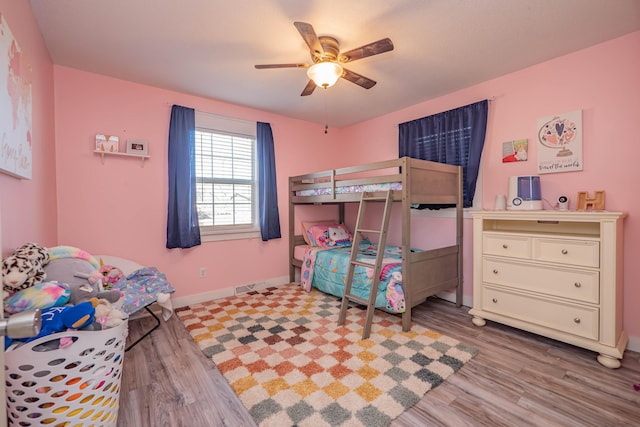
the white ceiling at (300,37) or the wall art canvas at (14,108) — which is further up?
the white ceiling at (300,37)

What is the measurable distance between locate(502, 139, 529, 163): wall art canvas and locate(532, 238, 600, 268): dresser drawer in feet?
2.84

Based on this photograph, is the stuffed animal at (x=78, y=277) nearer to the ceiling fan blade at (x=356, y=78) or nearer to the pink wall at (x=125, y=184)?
the pink wall at (x=125, y=184)

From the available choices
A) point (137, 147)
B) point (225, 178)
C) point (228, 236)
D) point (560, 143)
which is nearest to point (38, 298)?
point (137, 147)

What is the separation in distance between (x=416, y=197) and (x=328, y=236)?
1.58 metres

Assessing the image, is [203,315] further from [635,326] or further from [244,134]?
[635,326]

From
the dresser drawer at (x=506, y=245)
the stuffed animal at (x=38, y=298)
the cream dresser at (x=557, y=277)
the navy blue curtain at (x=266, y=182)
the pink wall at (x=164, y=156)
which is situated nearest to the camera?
the stuffed animal at (x=38, y=298)

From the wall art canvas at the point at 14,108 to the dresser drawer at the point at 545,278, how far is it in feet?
10.8

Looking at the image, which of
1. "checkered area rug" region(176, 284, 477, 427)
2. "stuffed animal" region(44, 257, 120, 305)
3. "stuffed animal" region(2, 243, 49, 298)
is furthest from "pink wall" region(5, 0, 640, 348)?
"checkered area rug" region(176, 284, 477, 427)

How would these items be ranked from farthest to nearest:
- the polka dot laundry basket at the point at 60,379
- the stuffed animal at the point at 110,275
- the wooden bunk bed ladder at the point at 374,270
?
the wooden bunk bed ladder at the point at 374,270 < the stuffed animal at the point at 110,275 < the polka dot laundry basket at the point at 60,379

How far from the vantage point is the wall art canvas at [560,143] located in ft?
7.95

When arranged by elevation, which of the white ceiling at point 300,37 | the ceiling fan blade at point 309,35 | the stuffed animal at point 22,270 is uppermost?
the white ceiling at point 300,37

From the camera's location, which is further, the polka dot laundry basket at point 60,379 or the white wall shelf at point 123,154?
the white wall shelf at point 123,154

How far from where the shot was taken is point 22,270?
1.32m

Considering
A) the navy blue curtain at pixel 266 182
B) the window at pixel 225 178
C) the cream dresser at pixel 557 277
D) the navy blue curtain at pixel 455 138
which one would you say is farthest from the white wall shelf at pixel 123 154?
the cream dresser at pixel 557 277
